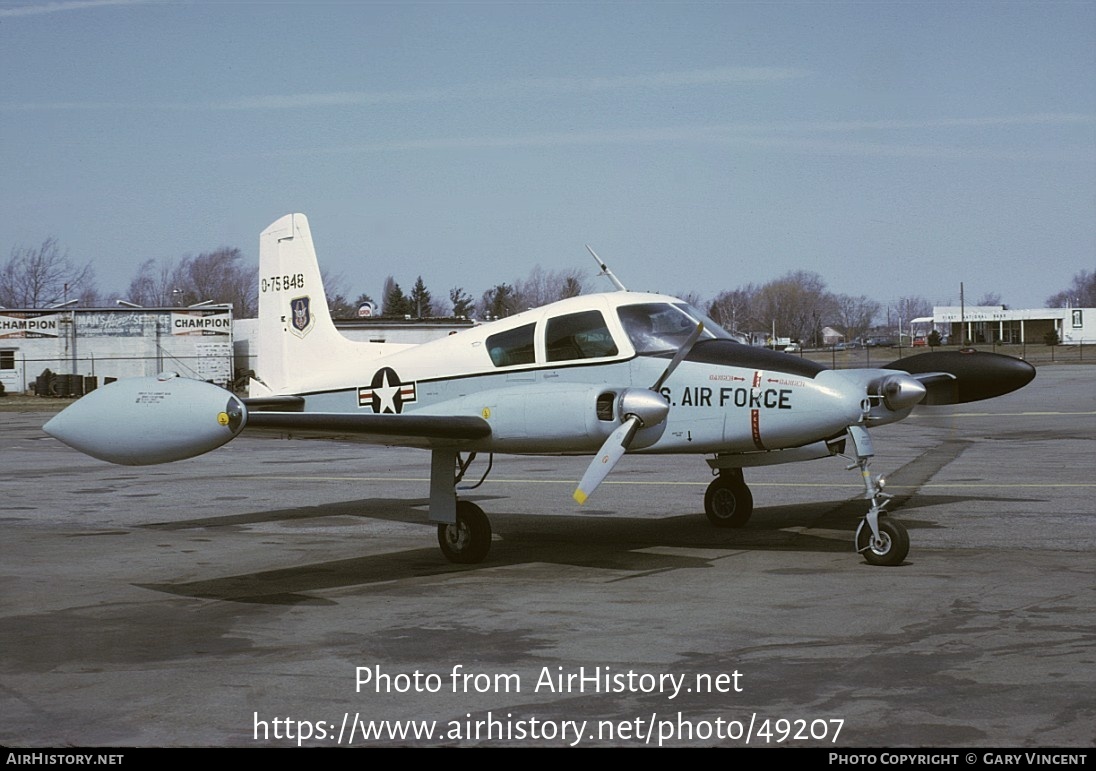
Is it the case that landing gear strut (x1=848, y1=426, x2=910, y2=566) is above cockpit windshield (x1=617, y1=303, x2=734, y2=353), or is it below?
below

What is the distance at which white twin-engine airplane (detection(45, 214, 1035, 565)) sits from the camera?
34.3 ft

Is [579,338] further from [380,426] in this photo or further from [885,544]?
[885,544]

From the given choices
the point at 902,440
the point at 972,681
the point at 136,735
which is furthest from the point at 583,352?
the point at 902,440

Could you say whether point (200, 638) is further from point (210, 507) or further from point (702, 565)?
point (210, 507)

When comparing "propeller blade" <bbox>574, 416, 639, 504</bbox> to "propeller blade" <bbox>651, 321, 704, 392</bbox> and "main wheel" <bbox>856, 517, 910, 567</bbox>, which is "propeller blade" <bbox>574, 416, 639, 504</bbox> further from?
"main wheel" <bbox>856, 517, 910, 567</bbox>

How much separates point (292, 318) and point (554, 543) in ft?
18.2

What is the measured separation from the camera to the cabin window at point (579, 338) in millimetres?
13180

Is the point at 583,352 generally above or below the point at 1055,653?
above

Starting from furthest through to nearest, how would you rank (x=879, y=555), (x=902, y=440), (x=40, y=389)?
(x=40, y=389)
(x=902, y=440)
(x=879, y=555)

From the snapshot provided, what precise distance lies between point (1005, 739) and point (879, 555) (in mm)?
5791

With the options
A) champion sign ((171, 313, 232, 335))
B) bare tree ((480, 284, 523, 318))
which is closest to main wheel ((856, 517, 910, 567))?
champion sign ((171, 313, 232, 335))

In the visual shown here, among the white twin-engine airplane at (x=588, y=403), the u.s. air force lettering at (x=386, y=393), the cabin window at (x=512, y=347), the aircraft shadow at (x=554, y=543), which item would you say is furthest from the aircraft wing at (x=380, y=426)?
the u.s. air force lettering at (x=386, y=393)

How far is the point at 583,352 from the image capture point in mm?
13266

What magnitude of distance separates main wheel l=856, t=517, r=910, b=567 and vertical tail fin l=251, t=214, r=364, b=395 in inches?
309
